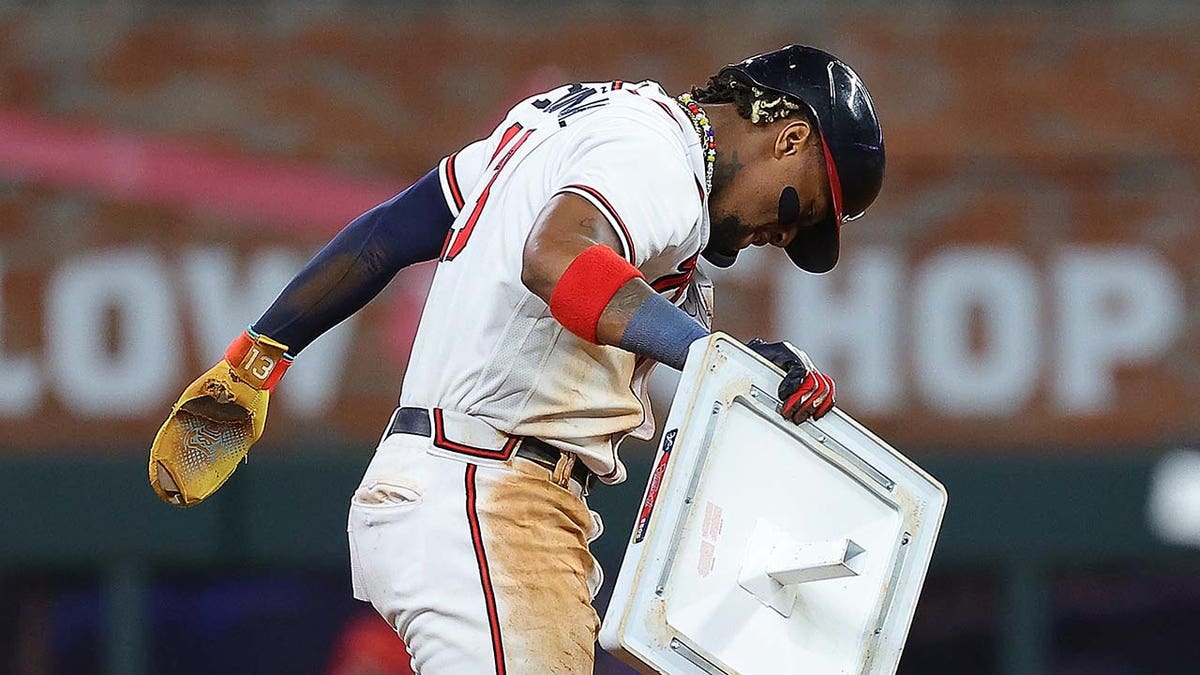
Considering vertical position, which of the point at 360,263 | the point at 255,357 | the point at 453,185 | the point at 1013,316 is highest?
the point at 1013,316

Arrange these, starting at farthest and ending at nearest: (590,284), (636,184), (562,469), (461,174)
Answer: (461,174) < (562,469) < (636,184) < (590,284)

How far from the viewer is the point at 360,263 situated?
3410mm

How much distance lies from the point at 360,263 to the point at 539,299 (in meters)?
0.55

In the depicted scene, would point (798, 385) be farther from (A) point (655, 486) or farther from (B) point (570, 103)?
(B) point (570, 103)

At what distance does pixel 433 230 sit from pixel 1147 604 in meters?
4.54

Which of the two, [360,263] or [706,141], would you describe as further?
[360,263]

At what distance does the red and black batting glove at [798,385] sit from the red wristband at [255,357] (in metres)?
0.99

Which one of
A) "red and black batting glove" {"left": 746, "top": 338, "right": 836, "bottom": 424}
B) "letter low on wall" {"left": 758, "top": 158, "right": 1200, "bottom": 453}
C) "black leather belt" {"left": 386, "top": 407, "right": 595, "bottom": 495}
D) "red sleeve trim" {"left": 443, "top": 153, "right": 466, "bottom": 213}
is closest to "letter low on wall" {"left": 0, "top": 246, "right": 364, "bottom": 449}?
"letter low on wall" {"left": 758, "top": 158, "right": 1200, "bottom": 453}

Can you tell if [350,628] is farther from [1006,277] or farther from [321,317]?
[321,317]

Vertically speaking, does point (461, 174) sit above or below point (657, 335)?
above

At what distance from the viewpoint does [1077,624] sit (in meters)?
7.17

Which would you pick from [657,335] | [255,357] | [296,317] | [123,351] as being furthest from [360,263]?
[123,351]

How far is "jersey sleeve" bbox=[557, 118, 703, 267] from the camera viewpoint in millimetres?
2770

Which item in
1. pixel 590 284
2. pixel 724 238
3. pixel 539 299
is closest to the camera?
pixel 590 284
